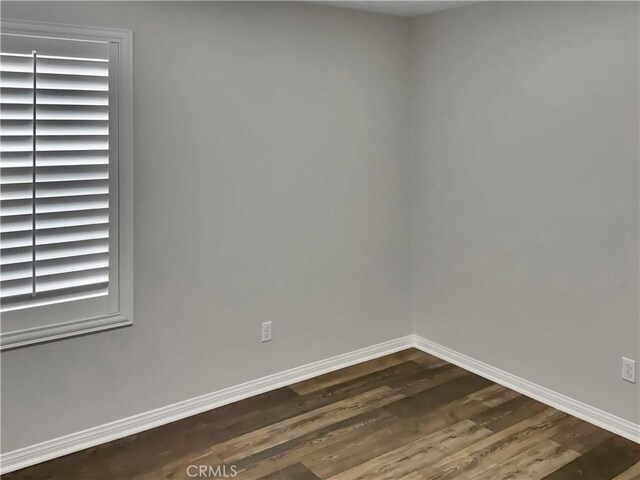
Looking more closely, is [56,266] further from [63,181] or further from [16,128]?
[16,128]

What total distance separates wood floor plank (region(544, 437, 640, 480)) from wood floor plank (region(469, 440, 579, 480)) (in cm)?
4

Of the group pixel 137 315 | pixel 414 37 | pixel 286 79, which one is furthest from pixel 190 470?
pixel 414 37

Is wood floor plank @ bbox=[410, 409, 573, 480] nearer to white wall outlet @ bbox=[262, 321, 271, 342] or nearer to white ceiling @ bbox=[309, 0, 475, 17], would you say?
white wall outlet @ bbox=[262, 321, 271, 342]

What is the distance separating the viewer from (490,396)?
3.25 m

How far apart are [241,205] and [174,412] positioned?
3.65ft

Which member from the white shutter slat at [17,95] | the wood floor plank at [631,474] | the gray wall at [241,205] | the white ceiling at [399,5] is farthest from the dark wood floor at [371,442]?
the white ceiling at [399,5]

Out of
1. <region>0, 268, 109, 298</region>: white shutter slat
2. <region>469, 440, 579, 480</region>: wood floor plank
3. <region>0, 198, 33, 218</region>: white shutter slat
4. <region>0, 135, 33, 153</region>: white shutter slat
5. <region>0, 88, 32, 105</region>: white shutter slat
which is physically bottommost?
<region>469, 440, 579, 480</region>: wood floor plank

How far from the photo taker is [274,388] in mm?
3334

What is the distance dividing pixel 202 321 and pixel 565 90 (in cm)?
218

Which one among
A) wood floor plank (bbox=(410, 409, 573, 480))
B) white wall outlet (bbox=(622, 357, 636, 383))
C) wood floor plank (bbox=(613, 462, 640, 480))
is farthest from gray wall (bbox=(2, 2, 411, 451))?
wood floor plank (bbox=(613, 462, 640, 480))

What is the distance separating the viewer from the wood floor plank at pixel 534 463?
251 cm

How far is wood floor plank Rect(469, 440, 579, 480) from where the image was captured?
251 centimetres

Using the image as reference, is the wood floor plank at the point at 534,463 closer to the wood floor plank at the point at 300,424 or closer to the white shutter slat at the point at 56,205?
the wood floor plank at the point at 300,424

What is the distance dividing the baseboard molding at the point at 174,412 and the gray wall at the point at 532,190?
578 millimetres
